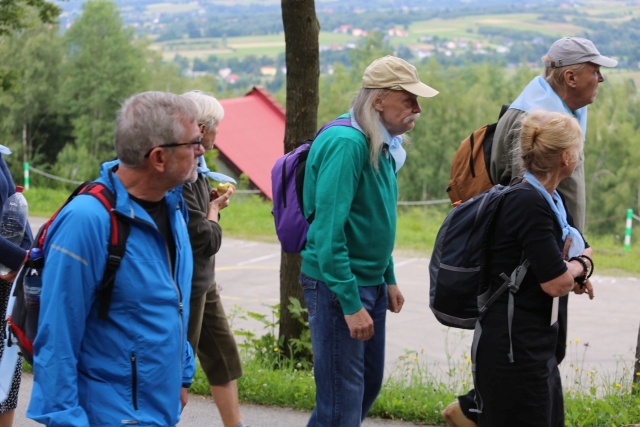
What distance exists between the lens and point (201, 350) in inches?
209

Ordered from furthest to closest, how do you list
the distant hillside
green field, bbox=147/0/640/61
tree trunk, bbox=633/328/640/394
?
green field, bbox=147/0/640/61 → the distant hillside → tree trunk, bbox=633/328/640/394

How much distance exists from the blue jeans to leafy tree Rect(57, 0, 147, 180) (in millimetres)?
39443

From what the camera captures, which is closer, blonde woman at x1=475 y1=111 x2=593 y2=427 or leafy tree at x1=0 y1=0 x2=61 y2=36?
blonde woman at x1=475 y1=111 x2=593 y2=427

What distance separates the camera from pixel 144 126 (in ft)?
9.78

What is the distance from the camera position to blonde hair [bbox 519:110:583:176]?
3.74m

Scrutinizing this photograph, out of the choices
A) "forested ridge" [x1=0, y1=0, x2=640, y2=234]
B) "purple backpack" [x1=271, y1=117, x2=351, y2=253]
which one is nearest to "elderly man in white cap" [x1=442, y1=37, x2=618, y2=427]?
"purple backpack" [x1=271, y1=117, x2=351, y2=253]

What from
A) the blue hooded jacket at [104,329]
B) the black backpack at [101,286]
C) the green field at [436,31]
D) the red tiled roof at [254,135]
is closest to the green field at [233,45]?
the green field at [436,31]

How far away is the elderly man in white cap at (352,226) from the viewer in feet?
13.1

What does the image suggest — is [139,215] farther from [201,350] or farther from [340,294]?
[201,350]

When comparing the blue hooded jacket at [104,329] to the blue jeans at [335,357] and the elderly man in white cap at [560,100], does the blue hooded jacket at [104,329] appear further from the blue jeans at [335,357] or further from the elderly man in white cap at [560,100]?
the elderly man in white cap at [560,100]

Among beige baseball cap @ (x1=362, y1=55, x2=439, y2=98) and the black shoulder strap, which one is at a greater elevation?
beige baseball cap @ (x1=362, y1=55, x2=439, y2=98)

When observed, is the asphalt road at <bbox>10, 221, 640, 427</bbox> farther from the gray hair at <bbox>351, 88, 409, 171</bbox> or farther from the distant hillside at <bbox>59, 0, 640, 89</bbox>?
the distant hillside at <bbox>59, 0, 640, 89</bbox>

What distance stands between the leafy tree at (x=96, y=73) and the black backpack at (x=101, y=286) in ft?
132

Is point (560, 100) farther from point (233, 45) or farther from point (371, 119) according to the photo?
point (233, 45)
